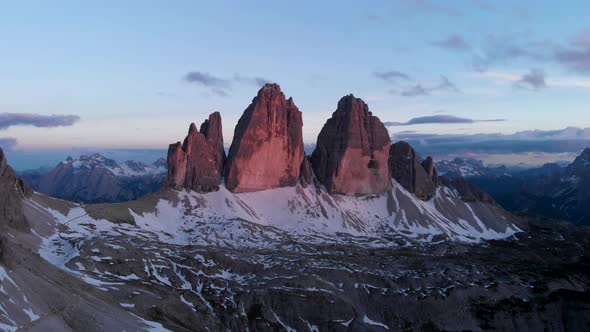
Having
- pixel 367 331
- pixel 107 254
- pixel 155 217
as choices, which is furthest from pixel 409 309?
pixel 155 217

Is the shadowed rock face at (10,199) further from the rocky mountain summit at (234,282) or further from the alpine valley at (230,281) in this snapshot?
the rocky mountain summit at (234,282)

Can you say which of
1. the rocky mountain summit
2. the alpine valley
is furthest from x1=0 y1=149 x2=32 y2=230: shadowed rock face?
the rocky mountain summit

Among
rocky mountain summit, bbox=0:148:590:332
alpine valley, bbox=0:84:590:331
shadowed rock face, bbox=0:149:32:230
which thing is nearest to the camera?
rocky mountain summit, bbox=0:148:590:332

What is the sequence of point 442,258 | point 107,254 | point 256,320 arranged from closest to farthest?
point 256,320 < point 107,254 < point 442,258

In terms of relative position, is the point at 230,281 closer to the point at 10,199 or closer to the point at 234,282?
the point at 234,282

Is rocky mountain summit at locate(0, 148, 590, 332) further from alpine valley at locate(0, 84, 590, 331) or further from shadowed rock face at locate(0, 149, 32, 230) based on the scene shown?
shadowed rock face at locate(0, 149, 32, 230)

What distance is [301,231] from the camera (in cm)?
19600

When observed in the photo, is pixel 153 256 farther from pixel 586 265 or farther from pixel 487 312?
pixel 586 265

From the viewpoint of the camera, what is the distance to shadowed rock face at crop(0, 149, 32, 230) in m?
123

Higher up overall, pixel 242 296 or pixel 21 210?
pixel 21 210

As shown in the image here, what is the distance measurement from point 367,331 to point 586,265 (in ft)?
333

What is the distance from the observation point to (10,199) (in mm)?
125938

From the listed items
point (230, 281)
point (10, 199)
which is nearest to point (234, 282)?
point (230, 281)

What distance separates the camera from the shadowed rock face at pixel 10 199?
123m
